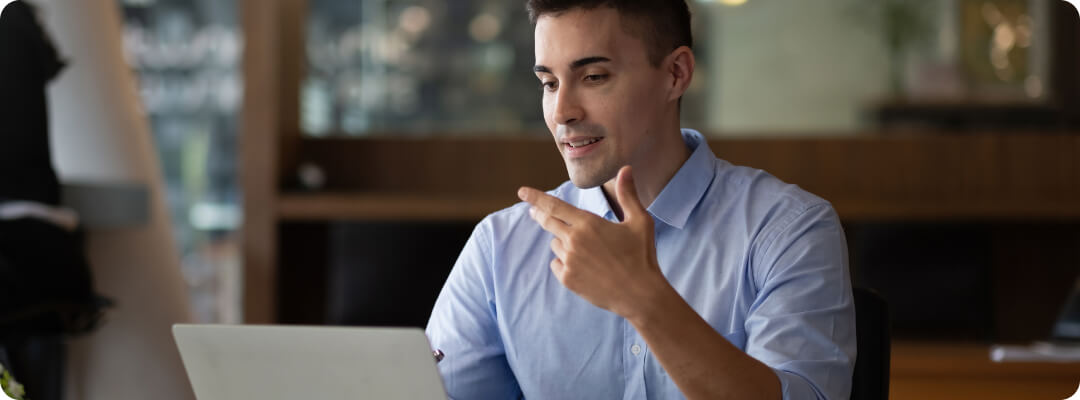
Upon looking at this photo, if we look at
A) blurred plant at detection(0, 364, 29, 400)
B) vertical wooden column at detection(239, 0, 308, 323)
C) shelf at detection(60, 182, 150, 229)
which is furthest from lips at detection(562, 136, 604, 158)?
vertical wooden column at detection(239, 0, 308, 323)

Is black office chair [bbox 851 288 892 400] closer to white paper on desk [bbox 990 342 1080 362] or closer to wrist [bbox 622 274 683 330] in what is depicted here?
wrist [bbox 622 274 683 330]

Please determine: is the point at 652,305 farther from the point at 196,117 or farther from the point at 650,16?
the point at 196,117

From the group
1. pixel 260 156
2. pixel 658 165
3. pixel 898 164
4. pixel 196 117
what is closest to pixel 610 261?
pixel 658 165

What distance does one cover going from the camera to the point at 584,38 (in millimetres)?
1104

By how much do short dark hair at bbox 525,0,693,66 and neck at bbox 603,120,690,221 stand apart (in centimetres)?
10

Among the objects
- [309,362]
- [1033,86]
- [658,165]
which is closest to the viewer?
[309,362]

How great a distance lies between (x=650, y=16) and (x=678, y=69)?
2.8 inches

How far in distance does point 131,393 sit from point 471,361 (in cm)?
171

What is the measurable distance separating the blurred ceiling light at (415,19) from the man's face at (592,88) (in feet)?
15.2

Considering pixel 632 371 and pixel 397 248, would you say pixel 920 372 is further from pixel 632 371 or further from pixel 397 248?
A: pixel 397 248

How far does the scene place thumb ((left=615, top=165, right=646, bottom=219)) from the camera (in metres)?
0.91

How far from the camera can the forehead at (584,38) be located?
110 centimetres

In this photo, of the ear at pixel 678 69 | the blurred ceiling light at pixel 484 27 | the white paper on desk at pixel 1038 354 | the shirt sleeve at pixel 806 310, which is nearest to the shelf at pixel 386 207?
the white paper on desk at pixel 1038 354

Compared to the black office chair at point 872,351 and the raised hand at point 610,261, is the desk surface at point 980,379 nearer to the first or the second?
the black office chair at point 872,351
